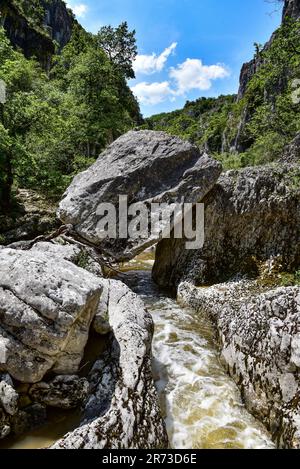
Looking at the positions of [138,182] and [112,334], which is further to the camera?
[138,182]

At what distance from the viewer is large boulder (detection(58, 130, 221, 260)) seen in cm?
1190

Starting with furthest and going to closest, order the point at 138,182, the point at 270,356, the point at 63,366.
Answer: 1. the point at 138,182
2. the point at 270,356
3. the point at 63,366

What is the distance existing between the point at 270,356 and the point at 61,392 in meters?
3.82

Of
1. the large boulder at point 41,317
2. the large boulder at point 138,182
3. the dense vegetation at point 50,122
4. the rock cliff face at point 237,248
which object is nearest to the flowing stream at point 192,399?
the rock cliff face at point 237,248

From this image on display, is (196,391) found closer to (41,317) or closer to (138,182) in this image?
(41,317)

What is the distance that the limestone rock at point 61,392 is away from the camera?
5367 millimetres

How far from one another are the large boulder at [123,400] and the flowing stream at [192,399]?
0.45 metres

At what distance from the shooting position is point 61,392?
17.9ft

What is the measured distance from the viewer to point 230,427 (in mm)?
5980

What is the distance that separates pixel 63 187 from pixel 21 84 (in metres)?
12.1

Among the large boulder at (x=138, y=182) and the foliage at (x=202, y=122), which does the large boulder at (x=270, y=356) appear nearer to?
the large boulder at (x=138, y=182)

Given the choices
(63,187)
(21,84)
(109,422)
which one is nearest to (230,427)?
(109,422)

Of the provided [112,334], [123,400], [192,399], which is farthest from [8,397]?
[192,399]

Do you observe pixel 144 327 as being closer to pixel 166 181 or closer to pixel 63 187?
pixel 166 181
